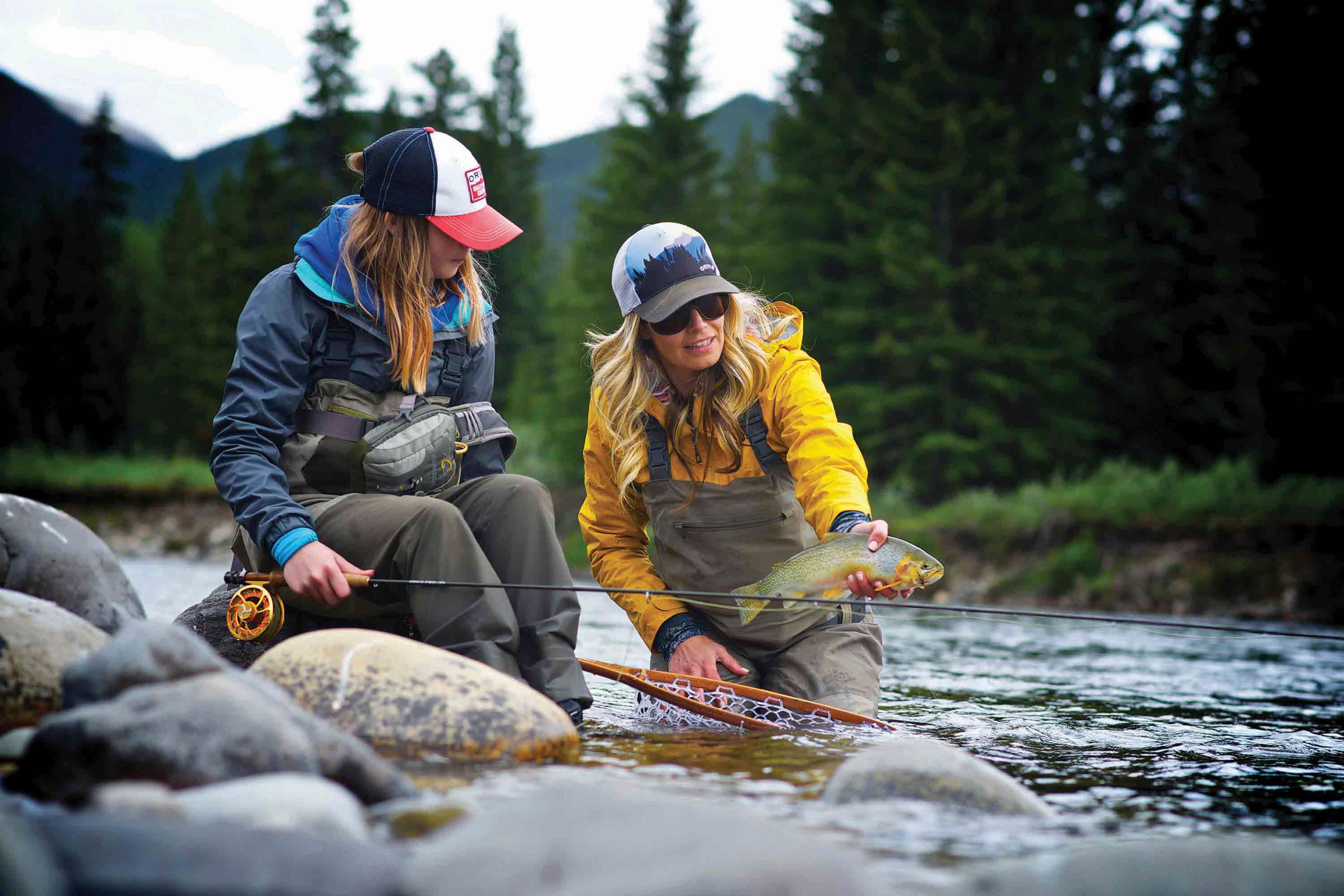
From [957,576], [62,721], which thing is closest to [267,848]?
[62,721]

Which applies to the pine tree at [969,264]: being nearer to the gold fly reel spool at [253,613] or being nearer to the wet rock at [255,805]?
the gold fly reel spool at [253,613]

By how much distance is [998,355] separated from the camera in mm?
22016

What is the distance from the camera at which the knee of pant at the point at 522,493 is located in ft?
12.3

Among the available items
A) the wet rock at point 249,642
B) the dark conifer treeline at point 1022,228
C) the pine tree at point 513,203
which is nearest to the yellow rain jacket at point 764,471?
the wet rock at point 249,642

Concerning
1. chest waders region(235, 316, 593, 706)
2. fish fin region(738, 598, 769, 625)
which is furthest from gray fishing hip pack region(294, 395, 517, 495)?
fish fin region(738, 598, 769, 625)

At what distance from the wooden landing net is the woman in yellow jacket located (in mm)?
165

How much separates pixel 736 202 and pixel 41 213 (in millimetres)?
25619

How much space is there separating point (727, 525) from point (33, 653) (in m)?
2.23

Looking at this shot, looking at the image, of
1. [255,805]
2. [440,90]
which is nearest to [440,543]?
[255,805]

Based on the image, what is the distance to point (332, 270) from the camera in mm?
3709

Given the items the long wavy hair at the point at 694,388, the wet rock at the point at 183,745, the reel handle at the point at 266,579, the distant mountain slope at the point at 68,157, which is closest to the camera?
the wet rock at the point at 183,745

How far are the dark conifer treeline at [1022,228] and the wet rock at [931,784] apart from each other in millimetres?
13807

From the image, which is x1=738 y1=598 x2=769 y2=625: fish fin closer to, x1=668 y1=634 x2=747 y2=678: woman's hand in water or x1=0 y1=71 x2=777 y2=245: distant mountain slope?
x1=668 y1=634 x2=747 y2=678: woman's hand in water

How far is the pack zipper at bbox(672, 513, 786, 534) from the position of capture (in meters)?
4.23
